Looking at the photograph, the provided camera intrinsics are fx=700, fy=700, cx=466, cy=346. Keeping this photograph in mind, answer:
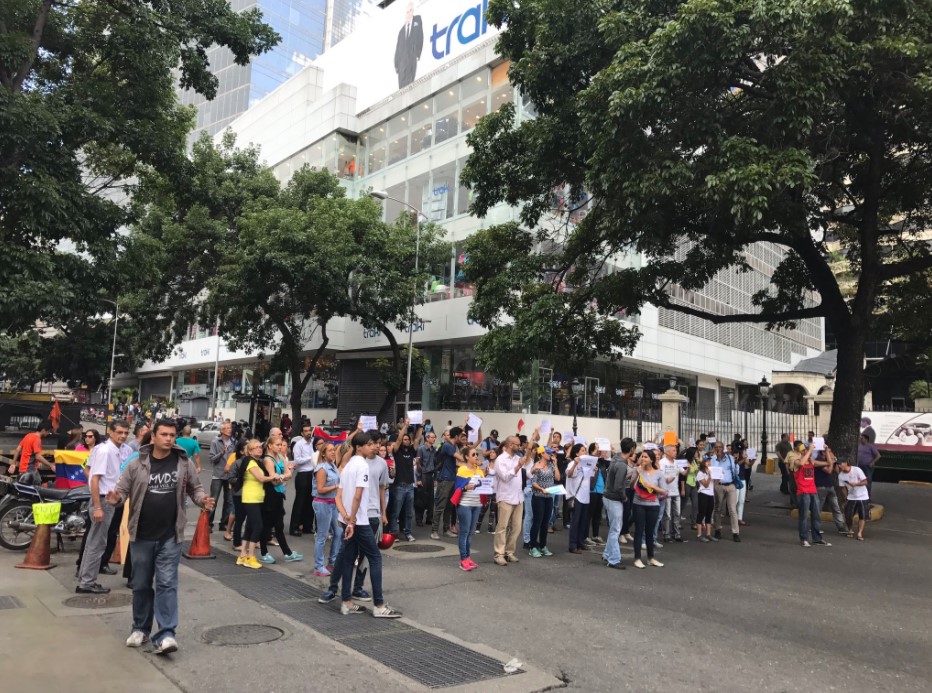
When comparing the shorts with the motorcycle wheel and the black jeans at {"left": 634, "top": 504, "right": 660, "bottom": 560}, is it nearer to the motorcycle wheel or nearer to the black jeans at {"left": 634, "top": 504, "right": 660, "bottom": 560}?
the black jeans at {"left": 634, "top": 504, "right": 660, "bottom": 560}

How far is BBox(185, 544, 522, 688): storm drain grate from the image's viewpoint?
17.4 ft

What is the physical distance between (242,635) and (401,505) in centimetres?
546

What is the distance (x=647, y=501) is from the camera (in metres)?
9.97

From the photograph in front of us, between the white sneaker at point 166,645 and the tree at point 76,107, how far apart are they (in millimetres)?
9183

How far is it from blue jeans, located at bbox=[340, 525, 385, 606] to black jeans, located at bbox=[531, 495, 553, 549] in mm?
4195

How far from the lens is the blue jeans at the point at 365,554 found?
266 inches

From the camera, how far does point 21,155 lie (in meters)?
13.2

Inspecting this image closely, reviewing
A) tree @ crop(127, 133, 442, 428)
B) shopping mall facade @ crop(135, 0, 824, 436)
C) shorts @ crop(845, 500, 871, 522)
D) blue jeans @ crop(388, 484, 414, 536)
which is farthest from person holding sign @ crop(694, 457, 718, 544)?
tree @ crop(127, 133, 442, 428)

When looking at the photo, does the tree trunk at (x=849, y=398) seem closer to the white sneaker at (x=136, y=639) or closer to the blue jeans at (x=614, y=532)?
the blue jeans at (x=614, y=532)

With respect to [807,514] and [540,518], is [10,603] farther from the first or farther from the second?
[807,514]

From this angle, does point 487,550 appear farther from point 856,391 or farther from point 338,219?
point 338,219

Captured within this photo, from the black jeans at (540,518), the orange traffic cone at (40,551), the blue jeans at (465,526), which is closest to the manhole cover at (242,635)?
the orange traffic cone at (40,551)

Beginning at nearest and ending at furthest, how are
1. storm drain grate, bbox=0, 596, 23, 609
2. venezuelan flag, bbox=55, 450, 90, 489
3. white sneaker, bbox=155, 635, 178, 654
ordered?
1. white sneaker, bbox=155, 635, 178, 654
2. storm drain grate, bbox=0, 596, 23, 609
3. venezuelan flag, bbox=55, 450, 90, 489

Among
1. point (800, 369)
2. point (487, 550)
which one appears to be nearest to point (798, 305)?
point (487, 550)
